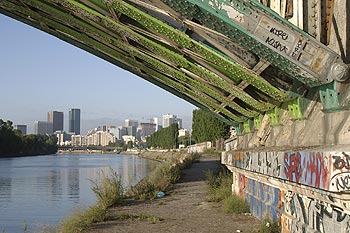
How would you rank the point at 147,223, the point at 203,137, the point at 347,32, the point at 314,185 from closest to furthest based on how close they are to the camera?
the point at 314,185 → the point at 347,32 → the point at 147,223 → the point at 203,137

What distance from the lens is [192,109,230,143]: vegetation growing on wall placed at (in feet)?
247

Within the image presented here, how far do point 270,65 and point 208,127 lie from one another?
70906 mm

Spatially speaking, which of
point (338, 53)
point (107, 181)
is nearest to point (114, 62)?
point (107, 181)

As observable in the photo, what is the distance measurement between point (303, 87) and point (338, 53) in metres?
1.81

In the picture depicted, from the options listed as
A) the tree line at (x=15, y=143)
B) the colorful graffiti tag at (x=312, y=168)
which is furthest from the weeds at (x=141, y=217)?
the tree line at (x=15, y=143)

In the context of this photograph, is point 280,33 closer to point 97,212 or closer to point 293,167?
point 293,167

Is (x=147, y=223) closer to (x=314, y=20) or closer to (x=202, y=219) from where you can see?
(x=202, y=219)

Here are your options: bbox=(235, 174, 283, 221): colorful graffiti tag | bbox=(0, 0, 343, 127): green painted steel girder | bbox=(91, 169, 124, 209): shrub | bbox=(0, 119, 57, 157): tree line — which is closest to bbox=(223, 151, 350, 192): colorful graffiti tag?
bbox=(0, 0, 343, 127): green painted steel girder

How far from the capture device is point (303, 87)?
905 cm

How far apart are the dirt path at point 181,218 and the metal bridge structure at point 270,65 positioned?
0.92 metres

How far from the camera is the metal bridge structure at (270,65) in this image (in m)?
7.08

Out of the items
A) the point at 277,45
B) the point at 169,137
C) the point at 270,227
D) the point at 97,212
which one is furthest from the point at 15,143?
the point at 277,45

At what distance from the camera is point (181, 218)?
15719 millimetres

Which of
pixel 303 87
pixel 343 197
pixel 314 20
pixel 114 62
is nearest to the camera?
pixel 343 197
